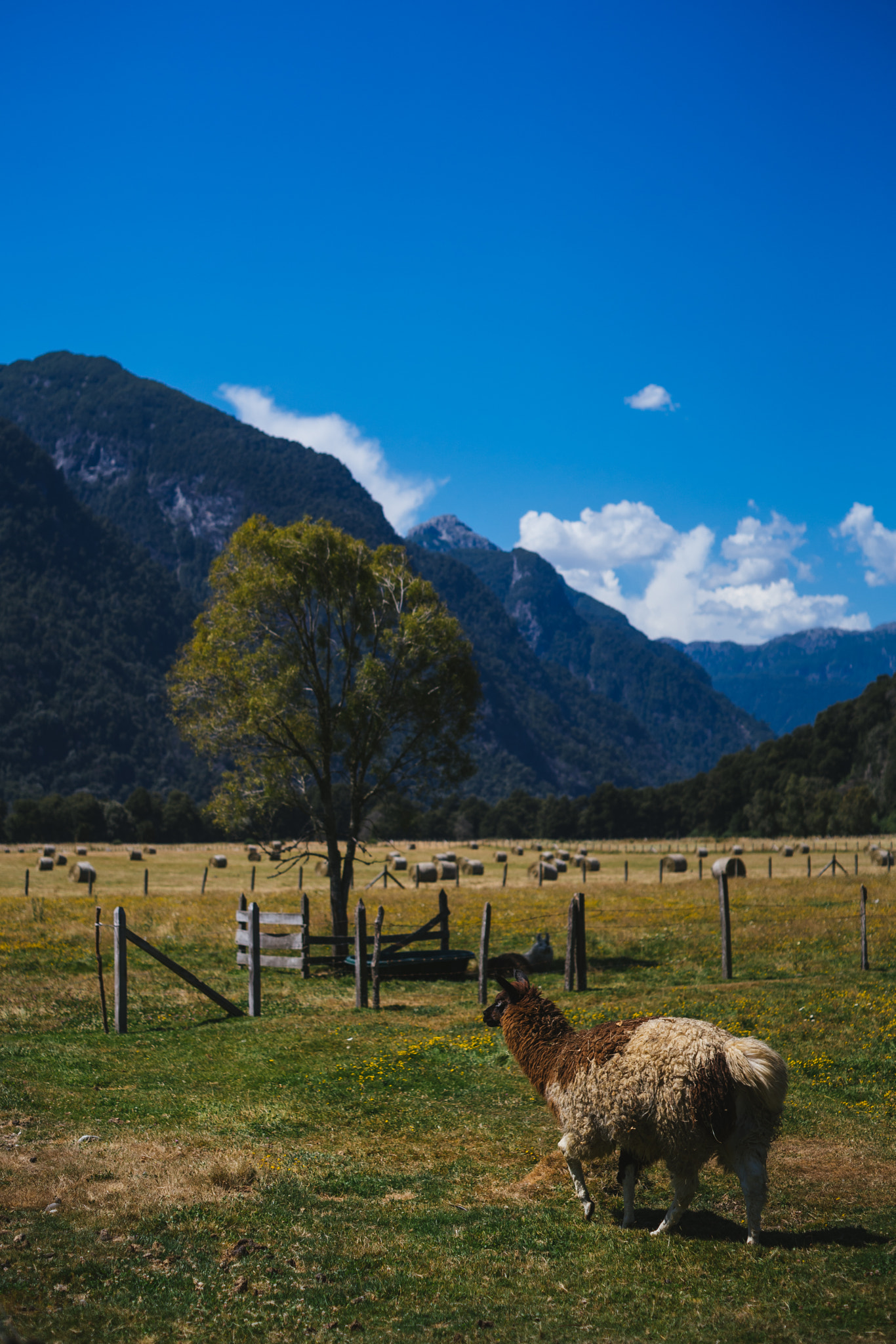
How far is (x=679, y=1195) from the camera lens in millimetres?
7297

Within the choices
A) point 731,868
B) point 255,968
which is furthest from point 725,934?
point 731,868

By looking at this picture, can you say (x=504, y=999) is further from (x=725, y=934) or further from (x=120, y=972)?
(x=725, y=934)

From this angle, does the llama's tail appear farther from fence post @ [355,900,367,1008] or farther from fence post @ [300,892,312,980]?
fence post @ [300,892,312,980]

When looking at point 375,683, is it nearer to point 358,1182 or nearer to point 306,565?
point 306,565

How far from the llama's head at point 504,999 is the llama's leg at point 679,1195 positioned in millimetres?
2088

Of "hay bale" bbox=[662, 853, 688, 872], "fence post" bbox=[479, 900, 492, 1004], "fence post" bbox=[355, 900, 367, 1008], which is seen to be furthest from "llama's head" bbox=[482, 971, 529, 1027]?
"hay bale" bbox=[662, 853, 688, 872]

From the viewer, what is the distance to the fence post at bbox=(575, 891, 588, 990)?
1852 cm

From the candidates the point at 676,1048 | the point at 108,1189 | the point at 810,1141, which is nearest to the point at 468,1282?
the point at 676,1048

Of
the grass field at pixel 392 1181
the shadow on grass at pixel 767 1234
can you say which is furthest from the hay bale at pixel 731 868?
the shadow on grass at pixel 767 1234

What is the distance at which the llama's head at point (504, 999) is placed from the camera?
891cm

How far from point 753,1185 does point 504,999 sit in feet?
8.91

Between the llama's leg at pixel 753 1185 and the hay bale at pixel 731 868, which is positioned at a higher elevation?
the llama's leg at pixel 753 1185

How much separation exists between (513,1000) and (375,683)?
15676mm

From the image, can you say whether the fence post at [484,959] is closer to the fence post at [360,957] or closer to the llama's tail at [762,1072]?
the fence post at [360,957]
